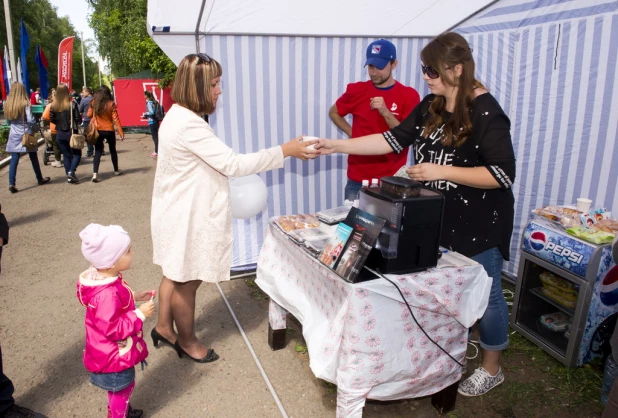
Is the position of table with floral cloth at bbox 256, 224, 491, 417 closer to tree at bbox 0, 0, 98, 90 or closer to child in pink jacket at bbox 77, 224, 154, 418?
child in pink jacket at bbox 77, 224, 154, 418

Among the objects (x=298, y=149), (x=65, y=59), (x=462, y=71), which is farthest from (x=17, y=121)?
(x=65, y=59)

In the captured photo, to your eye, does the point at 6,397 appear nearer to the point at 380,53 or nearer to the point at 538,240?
the point at 380,53

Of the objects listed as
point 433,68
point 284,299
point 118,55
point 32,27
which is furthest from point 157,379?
point 32,27

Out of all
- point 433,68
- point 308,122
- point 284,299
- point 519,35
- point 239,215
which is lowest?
point 284,299

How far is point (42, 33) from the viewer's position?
40.8 metres

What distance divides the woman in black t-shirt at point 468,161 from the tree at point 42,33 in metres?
33.8

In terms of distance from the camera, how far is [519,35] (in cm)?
380

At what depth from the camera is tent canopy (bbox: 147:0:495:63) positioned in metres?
3.38

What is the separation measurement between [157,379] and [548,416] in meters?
2.36

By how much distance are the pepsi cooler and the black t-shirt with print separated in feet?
2.66

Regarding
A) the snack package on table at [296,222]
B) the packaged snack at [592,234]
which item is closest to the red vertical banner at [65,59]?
the snack package on table at [296,222]

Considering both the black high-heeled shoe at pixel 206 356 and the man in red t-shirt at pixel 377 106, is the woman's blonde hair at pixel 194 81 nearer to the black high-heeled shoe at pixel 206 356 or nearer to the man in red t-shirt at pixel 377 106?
the man in red t-shirt at pixel 377 106

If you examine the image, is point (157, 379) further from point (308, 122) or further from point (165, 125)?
point (308, 122)

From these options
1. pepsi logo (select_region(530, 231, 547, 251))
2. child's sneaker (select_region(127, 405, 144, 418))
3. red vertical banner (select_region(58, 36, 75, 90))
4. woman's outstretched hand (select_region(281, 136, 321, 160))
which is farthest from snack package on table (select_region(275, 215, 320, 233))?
red vertical banner (select_region(58, 36, 75, 90))
